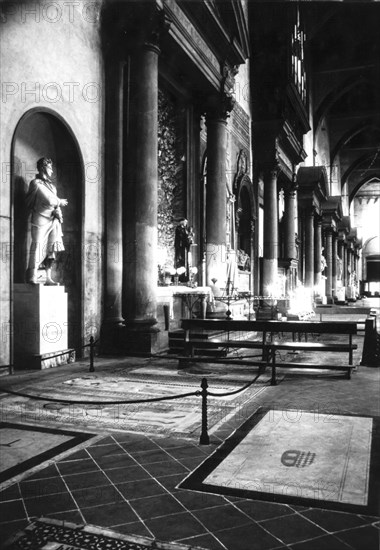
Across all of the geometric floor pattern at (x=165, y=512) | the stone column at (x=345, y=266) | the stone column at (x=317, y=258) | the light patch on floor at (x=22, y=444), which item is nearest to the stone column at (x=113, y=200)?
the light patch on floor at (x=22, y=444)

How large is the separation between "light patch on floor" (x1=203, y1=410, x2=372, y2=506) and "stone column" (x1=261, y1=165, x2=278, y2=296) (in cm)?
1641

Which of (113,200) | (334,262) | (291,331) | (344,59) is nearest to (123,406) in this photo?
(291,331)

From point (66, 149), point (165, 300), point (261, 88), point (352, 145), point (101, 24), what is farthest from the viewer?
point (352, 145)

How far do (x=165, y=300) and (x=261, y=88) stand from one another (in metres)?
13.0

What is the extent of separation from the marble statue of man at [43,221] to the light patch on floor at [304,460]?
4701mm

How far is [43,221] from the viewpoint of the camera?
27.2ft

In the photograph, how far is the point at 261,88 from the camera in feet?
69.2

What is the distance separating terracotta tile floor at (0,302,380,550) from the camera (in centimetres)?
276

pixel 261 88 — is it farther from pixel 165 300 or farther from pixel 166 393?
pixel 166 393

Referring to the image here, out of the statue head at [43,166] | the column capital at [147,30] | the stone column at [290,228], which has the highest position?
the column capital at [147,30]

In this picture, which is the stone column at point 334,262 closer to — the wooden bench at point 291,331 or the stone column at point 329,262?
the stone column at point 329,262

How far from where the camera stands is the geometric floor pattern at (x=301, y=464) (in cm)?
330

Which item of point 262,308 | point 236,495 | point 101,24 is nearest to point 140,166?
point 101,24

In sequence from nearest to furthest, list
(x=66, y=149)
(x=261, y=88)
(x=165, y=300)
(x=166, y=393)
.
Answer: (x=166, y=393) → (x=66, y=149) → (x=165, y=300) → (x=261, y=88)
